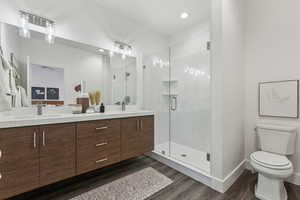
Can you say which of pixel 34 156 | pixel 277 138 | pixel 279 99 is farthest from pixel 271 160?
pixel 34 156

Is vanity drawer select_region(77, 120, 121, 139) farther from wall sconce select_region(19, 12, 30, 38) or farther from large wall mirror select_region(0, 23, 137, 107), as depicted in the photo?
wall sconce select_region(19, 12, 30, 38)

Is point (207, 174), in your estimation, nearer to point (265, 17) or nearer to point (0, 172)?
point (0, 172)

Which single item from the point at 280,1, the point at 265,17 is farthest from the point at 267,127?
the point at 280,1

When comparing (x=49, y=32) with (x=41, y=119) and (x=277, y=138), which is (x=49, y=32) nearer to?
(x=41, y=119)

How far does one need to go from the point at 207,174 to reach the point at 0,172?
6.83ft

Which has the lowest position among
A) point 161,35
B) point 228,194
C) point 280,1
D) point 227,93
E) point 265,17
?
point 228,194

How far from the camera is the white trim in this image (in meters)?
1.54

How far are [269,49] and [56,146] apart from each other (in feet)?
9.68

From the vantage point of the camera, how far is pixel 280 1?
5.77 feet

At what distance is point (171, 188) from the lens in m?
1.59

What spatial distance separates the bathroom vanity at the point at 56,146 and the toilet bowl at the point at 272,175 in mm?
1589

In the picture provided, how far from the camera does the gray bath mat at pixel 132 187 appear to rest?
4.75 feet

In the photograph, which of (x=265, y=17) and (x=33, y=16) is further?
(x=265, y=17)

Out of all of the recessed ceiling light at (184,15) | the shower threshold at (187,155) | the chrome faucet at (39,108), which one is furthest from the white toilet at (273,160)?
the chrome faucet at (39,108)
